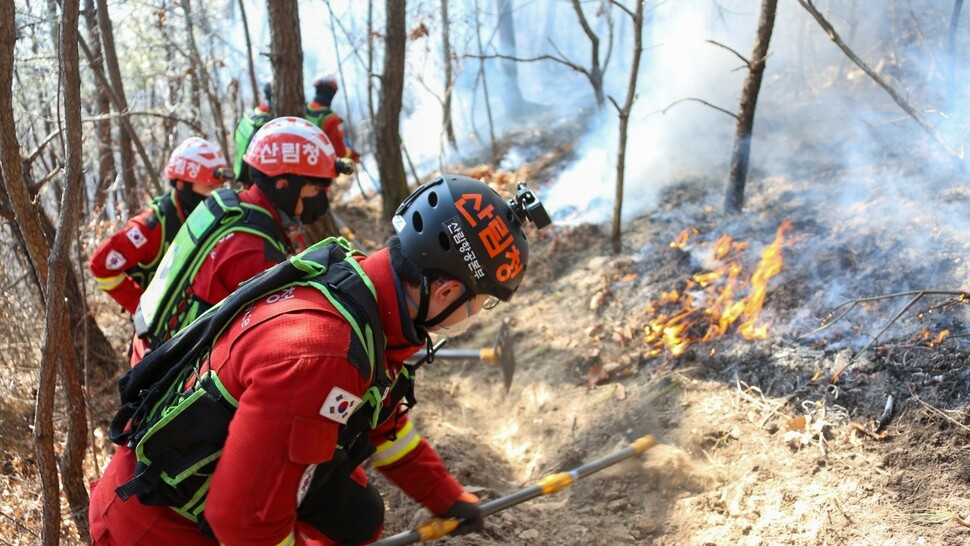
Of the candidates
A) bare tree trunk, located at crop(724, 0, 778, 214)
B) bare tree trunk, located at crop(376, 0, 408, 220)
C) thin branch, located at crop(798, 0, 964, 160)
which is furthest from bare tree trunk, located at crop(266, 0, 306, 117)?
thin branch, located at crop(798, 0, 964, 160)

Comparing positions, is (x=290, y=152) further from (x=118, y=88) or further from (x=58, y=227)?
(x=118, y=88)

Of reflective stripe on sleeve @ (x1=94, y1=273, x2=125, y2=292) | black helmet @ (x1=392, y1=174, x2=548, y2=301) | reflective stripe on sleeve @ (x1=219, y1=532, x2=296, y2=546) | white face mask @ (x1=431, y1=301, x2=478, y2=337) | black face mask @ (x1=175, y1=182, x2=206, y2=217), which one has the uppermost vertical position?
black helmet @ (x1=392, y1=174, x2=548, y2=301)

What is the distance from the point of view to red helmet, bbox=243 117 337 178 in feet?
13.8

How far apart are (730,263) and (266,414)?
519 cm

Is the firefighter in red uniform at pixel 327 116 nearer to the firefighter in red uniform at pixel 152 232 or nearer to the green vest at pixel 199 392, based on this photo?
the firefighter in red uniform at pixel 152 232

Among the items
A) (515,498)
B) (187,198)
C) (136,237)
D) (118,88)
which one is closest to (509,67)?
(118,88)

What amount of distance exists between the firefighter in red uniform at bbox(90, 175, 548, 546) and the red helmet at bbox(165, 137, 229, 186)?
3.20m

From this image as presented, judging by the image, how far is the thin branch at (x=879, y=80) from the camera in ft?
17.7

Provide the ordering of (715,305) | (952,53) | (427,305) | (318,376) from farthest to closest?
(952,53)
(715,305)
(427,305)
(318,376)

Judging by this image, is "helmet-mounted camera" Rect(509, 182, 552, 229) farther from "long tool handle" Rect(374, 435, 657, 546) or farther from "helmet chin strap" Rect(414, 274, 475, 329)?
"long tool handle" Rect(374, 435, 657, 546)

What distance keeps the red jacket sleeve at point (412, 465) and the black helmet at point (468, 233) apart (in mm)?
945

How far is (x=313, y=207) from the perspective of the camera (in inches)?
175

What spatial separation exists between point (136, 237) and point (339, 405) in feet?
10.8

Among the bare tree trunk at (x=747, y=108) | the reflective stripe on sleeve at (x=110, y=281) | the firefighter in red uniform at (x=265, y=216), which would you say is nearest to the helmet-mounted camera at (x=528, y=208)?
the firefighter in red uniform at (x=265, y=216)
